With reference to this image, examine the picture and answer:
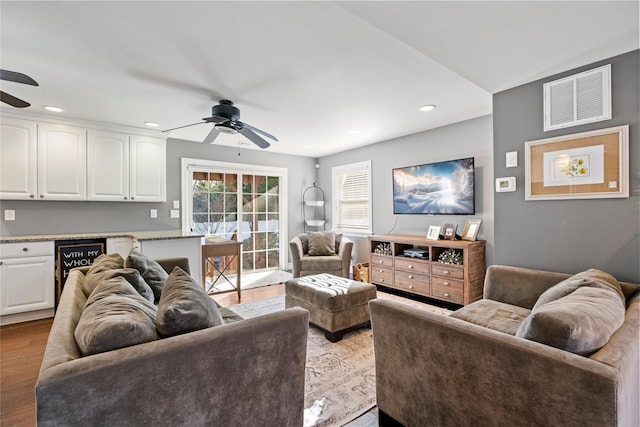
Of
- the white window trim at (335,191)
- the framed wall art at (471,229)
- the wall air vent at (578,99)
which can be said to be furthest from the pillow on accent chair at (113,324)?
the white window trim at (335,191)

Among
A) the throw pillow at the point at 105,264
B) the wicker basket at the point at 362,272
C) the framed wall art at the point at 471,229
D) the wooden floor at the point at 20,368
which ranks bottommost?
the wooden floor at the point at 20,368

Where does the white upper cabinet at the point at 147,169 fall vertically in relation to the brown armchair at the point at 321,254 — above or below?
above

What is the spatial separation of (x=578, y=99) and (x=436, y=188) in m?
1.95

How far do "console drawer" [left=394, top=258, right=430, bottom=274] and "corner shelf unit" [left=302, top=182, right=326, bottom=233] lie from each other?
2.25 metres

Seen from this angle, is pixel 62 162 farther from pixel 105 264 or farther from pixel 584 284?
pixel 584 284

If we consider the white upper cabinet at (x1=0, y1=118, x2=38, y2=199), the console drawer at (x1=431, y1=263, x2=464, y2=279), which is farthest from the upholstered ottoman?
the white upper cabinet at (x1=0, y1=118, x2=38, y2=199)

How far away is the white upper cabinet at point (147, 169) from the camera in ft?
13.1

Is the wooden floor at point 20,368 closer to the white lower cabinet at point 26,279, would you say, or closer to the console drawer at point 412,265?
Result: the white lower cabinet at point 26,279

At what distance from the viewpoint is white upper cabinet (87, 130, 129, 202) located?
370 cm

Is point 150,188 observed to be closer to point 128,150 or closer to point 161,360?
point 128,150

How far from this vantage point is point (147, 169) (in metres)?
4.10

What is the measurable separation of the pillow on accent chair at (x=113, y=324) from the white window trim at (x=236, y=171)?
3233 mm

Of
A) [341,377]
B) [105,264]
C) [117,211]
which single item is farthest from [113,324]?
[117,211]

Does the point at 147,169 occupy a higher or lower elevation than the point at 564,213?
higher
